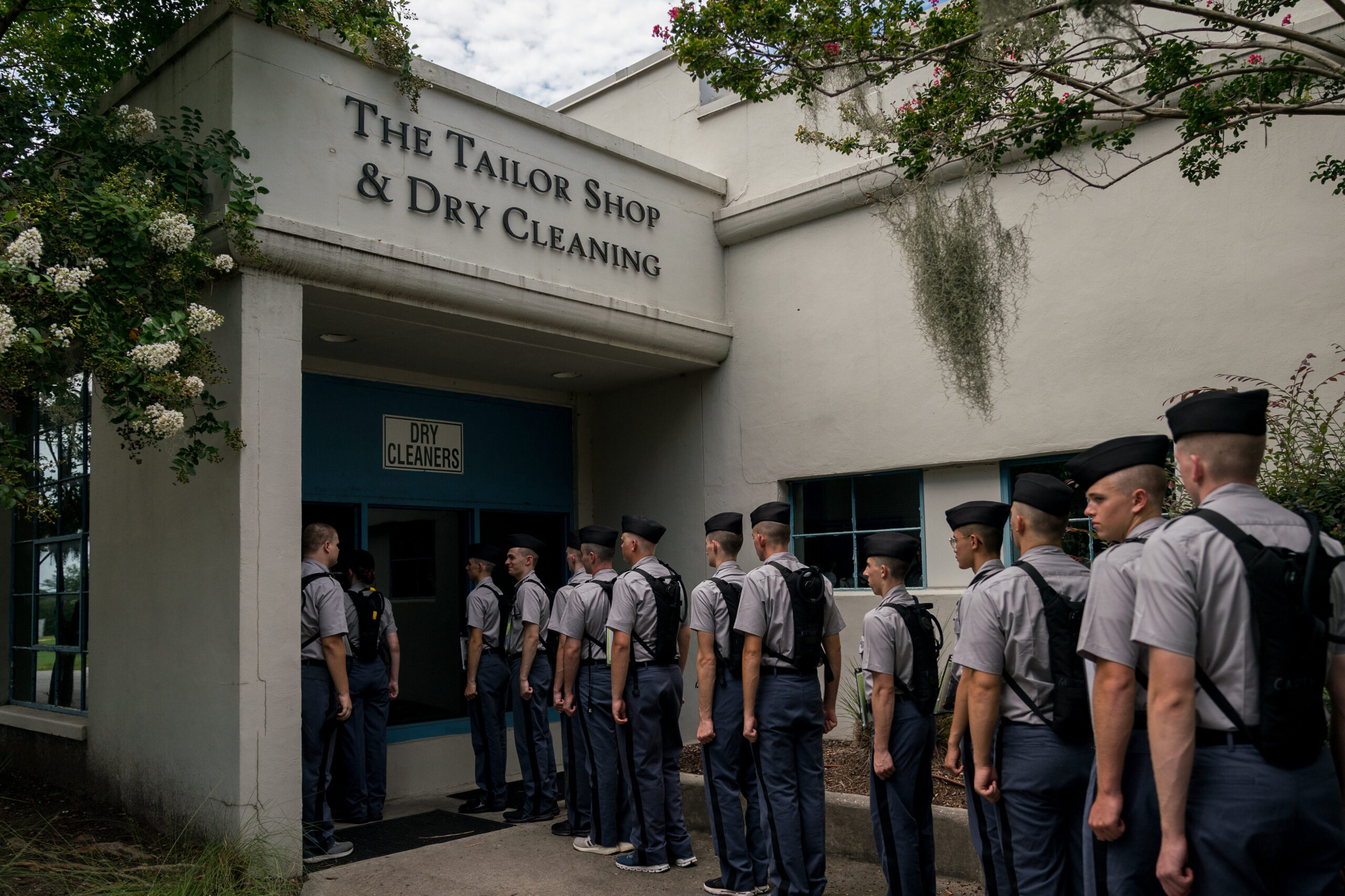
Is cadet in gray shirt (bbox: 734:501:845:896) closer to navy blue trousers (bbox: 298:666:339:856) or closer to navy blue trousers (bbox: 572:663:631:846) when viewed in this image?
navy blue trousers (bbox: 572:663:631:846)

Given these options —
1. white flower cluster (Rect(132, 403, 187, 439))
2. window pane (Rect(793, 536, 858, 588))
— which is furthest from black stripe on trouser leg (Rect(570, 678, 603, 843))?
white flower cluster (Rect(132, 403, 187, 439))

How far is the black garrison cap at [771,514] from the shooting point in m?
5.96

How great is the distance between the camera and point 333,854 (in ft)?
22.3

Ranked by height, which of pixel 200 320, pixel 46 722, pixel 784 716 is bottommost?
pixel 46 722

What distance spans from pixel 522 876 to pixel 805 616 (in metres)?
2.48

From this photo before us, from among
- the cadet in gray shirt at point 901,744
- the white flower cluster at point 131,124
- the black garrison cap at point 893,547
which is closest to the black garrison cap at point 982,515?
the black garrison cap at point 893,547

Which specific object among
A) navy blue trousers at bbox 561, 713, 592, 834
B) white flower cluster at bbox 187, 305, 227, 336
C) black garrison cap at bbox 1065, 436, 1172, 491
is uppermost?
white flower cluster at bbox 187, 305, 227, 336

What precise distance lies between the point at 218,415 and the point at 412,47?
3.03 metres

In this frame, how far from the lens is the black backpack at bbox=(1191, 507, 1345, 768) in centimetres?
266

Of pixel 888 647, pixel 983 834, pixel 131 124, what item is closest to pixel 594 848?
pixel 888 647

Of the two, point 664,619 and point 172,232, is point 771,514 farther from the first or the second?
point 172,232

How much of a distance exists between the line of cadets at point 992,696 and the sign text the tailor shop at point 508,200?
2499mm

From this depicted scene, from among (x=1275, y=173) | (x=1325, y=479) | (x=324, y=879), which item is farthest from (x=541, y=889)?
(x=1275, y=173)

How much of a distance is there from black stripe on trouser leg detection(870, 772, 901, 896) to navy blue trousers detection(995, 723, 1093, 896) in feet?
2.94
